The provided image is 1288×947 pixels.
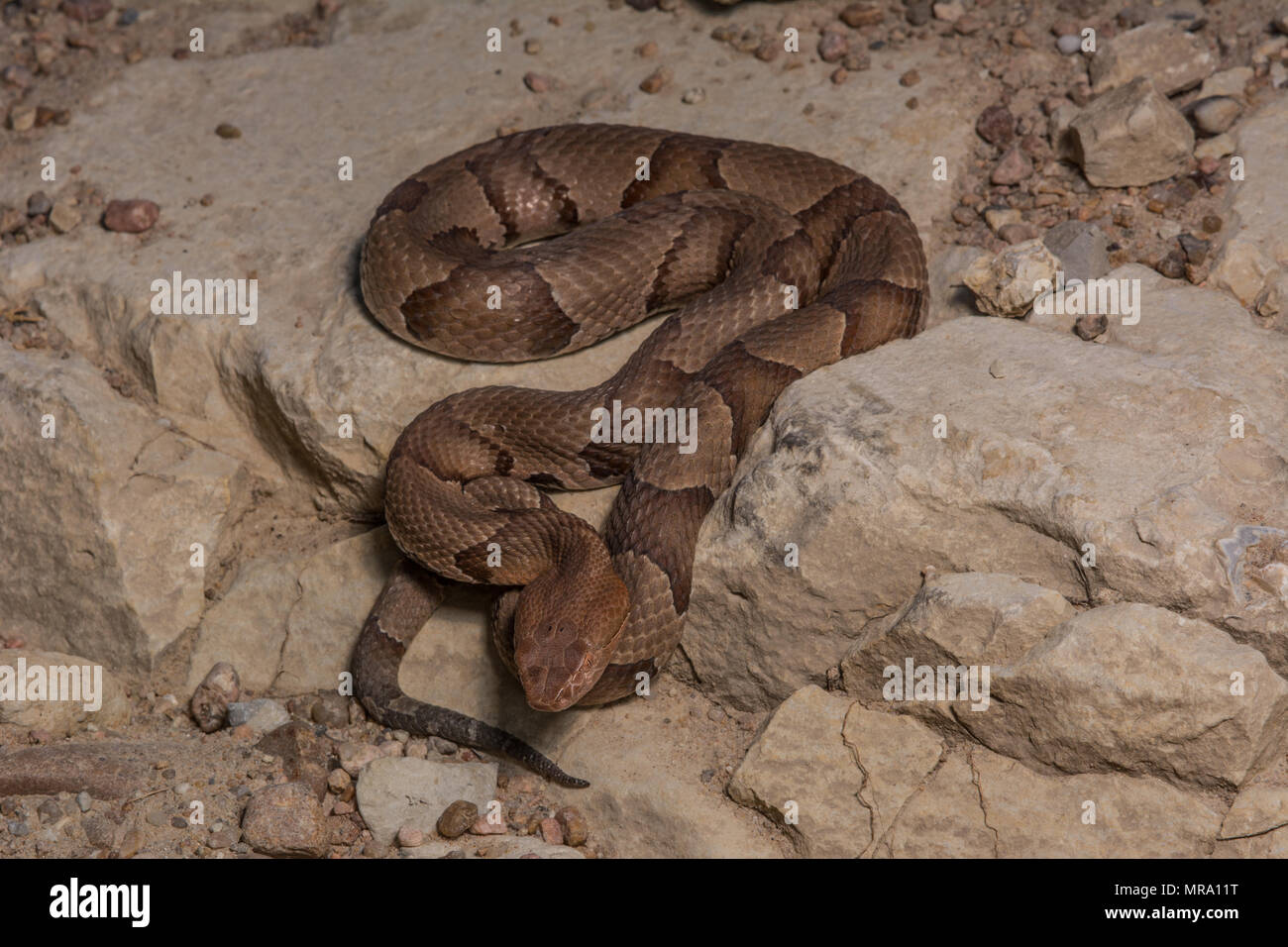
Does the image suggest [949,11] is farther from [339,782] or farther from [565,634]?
[339,782]

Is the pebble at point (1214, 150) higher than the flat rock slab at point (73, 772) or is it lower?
higher

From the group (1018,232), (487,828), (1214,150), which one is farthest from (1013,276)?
(487,828)

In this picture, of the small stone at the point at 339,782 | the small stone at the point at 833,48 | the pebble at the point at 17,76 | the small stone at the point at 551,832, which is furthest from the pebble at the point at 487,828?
the pebble at the point at 17,76

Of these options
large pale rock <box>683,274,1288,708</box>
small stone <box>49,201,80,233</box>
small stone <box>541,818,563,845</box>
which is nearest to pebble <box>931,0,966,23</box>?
large pale rock <box>683,274,1288,708</box>

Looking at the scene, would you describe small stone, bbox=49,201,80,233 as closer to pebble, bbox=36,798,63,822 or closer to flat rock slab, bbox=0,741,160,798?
flat rock slab, bbox=0,741,160,798

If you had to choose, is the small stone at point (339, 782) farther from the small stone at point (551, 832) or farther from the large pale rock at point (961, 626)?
the large pale rock at point (961, 626)

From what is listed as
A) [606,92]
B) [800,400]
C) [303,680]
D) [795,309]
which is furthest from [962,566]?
[606,92]

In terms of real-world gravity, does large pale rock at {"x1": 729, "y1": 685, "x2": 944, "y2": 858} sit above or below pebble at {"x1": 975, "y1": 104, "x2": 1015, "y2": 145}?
below
